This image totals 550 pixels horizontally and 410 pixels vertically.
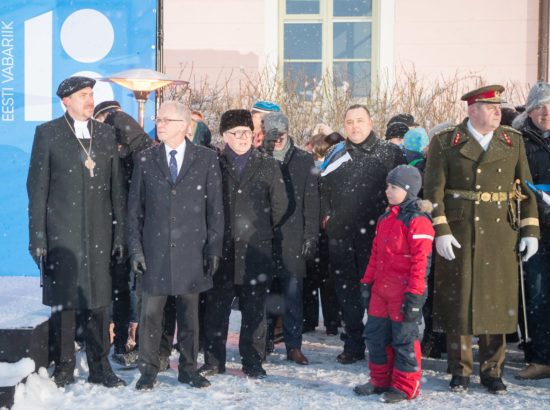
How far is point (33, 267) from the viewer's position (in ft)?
25.7

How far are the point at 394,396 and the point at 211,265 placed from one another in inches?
53.6

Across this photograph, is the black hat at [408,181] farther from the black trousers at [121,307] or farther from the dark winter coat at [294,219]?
the black trousers at [121,307]

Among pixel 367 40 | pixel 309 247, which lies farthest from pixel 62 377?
pixel 367 40

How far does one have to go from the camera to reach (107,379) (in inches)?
179

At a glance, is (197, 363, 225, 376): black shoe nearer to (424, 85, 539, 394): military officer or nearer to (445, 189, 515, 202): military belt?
(424, 85, 539, 394): military officer

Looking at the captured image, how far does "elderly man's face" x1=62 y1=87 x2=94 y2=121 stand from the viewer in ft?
15.2

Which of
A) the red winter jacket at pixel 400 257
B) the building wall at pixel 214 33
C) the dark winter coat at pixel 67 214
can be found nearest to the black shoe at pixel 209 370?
the dark winter coat at pixel 67 214

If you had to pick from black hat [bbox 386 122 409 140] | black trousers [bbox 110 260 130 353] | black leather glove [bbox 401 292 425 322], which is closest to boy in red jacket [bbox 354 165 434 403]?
black leather glove [bbox 401 292 425 322]

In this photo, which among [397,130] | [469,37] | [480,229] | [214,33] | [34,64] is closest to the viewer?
[480,229]

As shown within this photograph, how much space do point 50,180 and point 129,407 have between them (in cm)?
152

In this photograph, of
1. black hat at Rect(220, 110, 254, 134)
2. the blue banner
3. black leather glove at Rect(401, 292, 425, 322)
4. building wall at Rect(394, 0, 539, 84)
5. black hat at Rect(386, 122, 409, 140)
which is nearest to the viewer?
black leather glove at Rect(401, 292, 425, 322)

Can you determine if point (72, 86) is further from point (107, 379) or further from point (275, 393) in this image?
point (275, 393)

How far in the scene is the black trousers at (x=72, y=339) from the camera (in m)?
4.55

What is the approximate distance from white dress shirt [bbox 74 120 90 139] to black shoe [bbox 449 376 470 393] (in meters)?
2.78
